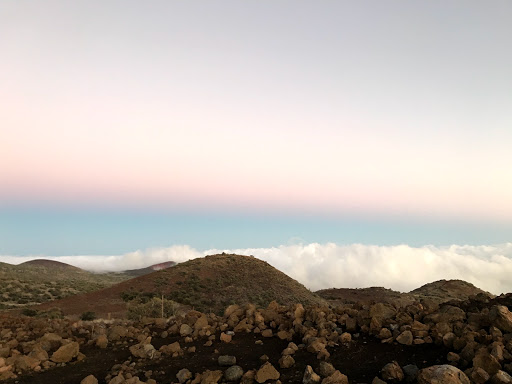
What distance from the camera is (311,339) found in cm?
816

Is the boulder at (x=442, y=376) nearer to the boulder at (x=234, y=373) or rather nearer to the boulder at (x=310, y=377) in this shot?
the boulder at (x=310, y=377)

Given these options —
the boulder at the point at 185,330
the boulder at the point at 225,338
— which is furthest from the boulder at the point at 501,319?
the boulder at the point at 185,330

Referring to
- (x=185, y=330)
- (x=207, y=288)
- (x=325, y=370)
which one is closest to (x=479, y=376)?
(x=325, y=370)

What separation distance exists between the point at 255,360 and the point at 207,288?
29.8 m

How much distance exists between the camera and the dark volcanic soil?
689 cm

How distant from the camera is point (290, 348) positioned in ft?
25.8

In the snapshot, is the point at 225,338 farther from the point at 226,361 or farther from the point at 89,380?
the point at 89,380

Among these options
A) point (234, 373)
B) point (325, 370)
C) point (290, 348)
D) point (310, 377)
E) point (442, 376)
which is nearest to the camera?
point (442, 376)

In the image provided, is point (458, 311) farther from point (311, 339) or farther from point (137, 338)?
point (137, 338)

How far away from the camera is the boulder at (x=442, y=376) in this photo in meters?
5.32

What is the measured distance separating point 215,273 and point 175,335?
31.3 meters

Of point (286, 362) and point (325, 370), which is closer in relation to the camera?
point (325, 370)

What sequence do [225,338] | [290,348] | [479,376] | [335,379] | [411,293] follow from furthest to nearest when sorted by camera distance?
1. [411,293]
2. [225,338]
3. [290,348]
4. [335,379]
5. [479,376]

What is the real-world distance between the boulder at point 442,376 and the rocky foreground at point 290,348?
0.01m
